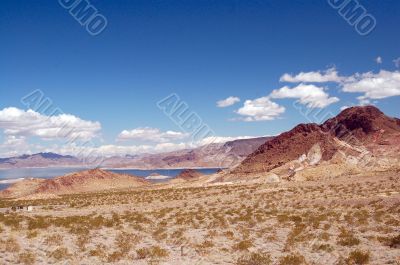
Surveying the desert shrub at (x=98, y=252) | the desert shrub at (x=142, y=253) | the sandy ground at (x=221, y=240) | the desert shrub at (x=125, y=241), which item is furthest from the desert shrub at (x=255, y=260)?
the desert shrub at (x=98, y=252)

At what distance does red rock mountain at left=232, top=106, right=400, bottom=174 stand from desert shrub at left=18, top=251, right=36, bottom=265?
3391 inches

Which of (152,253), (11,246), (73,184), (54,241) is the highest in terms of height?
(73,184)

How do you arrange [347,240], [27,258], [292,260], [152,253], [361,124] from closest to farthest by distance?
1. [292,260]
2. [27,258]
3. [152,253]
4. [347,240]
5. [361,124]

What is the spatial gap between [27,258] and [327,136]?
98.8 metres

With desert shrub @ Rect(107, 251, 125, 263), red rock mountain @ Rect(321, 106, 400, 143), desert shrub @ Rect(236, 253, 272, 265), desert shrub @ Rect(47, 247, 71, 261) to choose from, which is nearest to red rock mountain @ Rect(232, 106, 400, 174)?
red rock mountain @ Rect(321, 106, 400, 143)

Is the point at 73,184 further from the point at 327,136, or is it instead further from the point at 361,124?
the point at 361,124

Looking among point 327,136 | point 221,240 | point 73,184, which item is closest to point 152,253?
point 221,240

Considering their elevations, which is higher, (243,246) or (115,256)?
(115,256)

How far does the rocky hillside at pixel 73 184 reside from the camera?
10794 cm

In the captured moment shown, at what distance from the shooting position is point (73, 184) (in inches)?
4540

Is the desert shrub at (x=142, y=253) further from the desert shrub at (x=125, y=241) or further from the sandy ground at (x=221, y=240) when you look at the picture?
the desert shrub at (x=125, y=241)

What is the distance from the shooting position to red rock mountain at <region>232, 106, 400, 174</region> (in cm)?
10169

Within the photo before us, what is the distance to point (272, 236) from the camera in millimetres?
18328

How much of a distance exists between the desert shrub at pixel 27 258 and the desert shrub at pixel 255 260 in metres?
6.79
